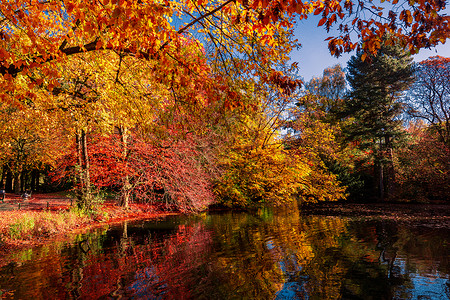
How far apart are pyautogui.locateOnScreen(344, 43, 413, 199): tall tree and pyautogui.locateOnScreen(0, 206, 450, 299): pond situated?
14795 millimetres

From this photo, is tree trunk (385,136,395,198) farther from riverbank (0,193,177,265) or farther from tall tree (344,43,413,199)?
riverbank (0,193,177,265)

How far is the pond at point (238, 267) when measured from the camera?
15.1ft

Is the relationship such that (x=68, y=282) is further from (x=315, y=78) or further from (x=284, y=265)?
(x=315, y=78)

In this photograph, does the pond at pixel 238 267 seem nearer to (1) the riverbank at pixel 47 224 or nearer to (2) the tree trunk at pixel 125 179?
(1) the riverbank at pixel 47 224

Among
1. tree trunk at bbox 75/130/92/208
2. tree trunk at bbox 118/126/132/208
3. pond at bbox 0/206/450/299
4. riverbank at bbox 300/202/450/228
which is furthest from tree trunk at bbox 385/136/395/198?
tree trunk at bbox 75/130/92/208

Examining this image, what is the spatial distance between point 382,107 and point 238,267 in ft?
77.9

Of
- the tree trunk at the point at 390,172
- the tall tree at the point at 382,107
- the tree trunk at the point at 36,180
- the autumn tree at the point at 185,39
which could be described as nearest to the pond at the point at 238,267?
the autumn tree at the point at 185,39

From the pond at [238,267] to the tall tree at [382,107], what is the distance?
48.5 ft

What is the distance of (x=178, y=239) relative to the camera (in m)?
9.03

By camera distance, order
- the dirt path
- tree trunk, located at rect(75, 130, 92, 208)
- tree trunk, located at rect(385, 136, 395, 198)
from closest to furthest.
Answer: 1. tree trunk, located at rect(75, 130, 92, 208)
2. the dirt path
3. tree trunk, located at rect(385, 136, 395, 198)

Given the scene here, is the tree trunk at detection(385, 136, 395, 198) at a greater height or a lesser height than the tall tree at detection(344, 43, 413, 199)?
lesser

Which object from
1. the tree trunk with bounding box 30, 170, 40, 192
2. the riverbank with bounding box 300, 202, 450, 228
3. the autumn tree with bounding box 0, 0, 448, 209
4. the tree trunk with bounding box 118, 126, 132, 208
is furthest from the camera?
the tree trunk with bounding box 30, 170, 40, 192

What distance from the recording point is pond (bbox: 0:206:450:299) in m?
4.60

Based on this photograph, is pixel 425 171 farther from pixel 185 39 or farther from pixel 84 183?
pixel 84 183
